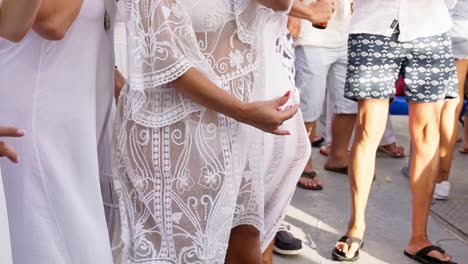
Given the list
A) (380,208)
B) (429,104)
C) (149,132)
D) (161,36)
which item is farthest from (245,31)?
(380,208)

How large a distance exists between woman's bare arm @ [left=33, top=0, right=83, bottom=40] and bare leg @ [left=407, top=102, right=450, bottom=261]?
214cm

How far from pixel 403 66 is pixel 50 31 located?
7.07 ft

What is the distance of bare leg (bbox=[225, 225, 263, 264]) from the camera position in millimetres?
2479

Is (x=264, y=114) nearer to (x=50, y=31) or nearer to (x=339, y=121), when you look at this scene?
(x=50, y=31)

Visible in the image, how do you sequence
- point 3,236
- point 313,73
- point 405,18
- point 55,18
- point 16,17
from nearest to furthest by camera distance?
point 3,236 < point 16,17 < point 55,18 < point 405,18 < point 313,73

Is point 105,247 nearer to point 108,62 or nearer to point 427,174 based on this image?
point 108,62

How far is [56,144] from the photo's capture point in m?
2.08

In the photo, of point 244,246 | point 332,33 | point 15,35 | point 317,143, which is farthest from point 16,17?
point 317,143

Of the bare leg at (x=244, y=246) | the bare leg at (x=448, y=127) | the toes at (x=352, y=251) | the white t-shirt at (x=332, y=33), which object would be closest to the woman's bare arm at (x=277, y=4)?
the bare leg at (x=244, y=246)

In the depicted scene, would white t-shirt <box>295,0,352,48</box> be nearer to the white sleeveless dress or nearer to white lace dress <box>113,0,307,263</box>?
white lace dress <box>113,0,307,263</box>

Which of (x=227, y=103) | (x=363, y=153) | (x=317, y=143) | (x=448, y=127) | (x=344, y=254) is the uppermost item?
(x=227, y=103)

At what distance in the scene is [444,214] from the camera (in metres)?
4.61

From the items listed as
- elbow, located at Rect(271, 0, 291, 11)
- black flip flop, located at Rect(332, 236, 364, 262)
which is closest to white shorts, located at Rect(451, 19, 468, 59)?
black flip flop, located at Rect(332, 236, 364, 262)

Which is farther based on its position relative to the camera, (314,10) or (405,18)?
(405,18)
